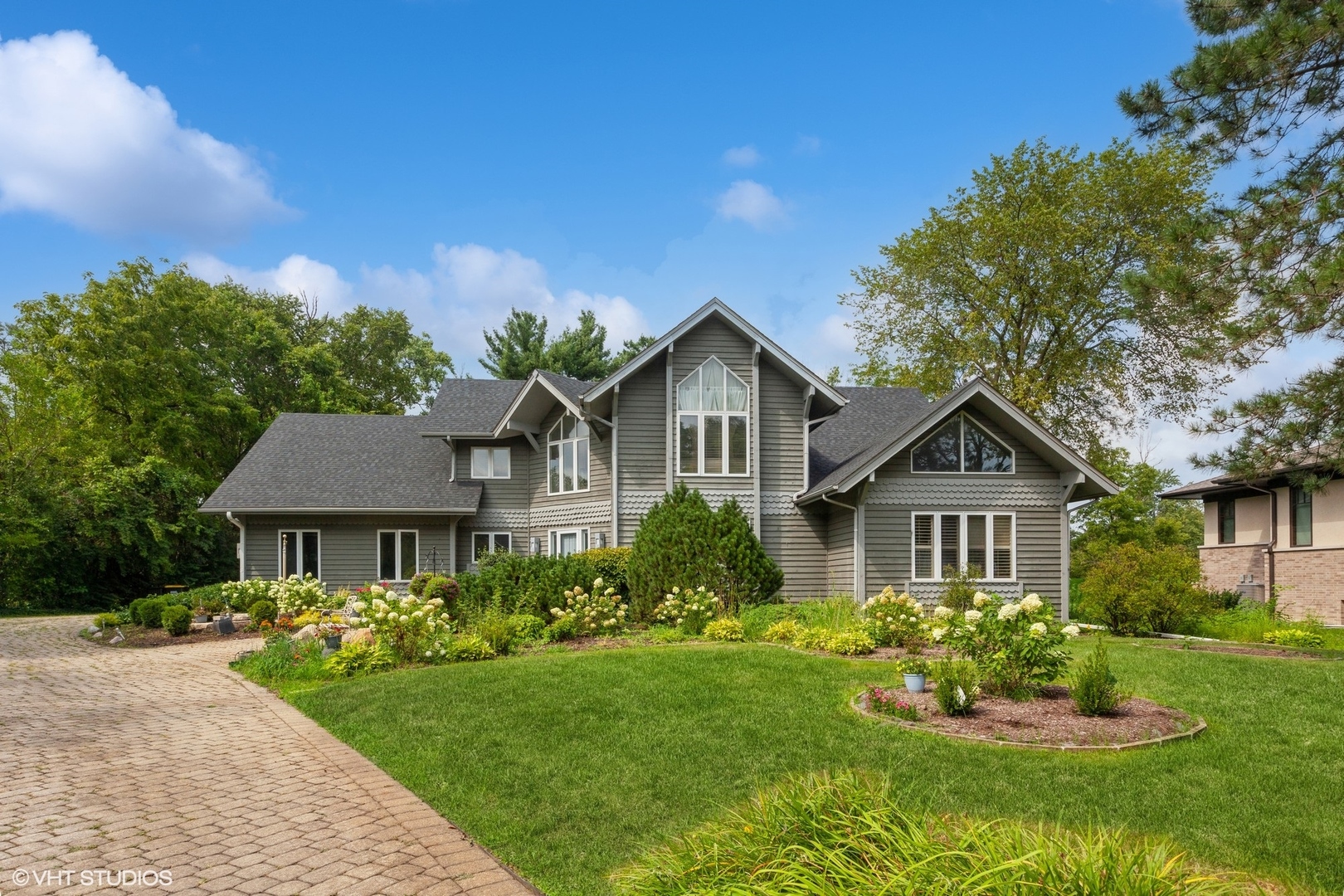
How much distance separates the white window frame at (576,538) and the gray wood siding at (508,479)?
186 centimetres

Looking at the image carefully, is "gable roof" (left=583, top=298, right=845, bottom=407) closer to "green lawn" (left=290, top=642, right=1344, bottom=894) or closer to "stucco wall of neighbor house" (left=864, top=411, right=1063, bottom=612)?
"stucco wall of neighbor house" (left=864, top=411, right=1063, bottom=612)

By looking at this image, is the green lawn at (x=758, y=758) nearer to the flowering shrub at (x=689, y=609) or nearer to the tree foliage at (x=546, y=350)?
the flowering shrub at (x=689, y=609)

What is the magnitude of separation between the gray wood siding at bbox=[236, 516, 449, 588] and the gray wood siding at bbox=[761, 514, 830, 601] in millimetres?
9413

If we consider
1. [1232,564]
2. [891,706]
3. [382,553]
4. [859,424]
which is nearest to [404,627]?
[891,706]

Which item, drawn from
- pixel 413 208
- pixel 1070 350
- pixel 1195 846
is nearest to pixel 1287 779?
pixel 1195 846

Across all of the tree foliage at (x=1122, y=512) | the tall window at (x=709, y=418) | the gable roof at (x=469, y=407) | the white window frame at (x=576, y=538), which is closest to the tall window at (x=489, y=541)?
the white window frame at (x=576, y=538)

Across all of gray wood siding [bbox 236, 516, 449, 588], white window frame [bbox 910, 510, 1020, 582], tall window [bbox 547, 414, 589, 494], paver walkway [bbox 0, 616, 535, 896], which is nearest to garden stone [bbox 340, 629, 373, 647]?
paver walkway [bbox 0, 616, 535, 896]

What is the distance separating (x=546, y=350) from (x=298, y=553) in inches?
787

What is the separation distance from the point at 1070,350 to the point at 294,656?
89.9 ft

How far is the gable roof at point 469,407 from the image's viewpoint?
996 inches

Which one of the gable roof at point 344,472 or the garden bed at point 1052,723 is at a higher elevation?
the gable roof at point 344,472

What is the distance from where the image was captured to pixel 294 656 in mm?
13570

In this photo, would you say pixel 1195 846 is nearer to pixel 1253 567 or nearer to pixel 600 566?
pixel 600 566

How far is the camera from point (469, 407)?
26734mm
